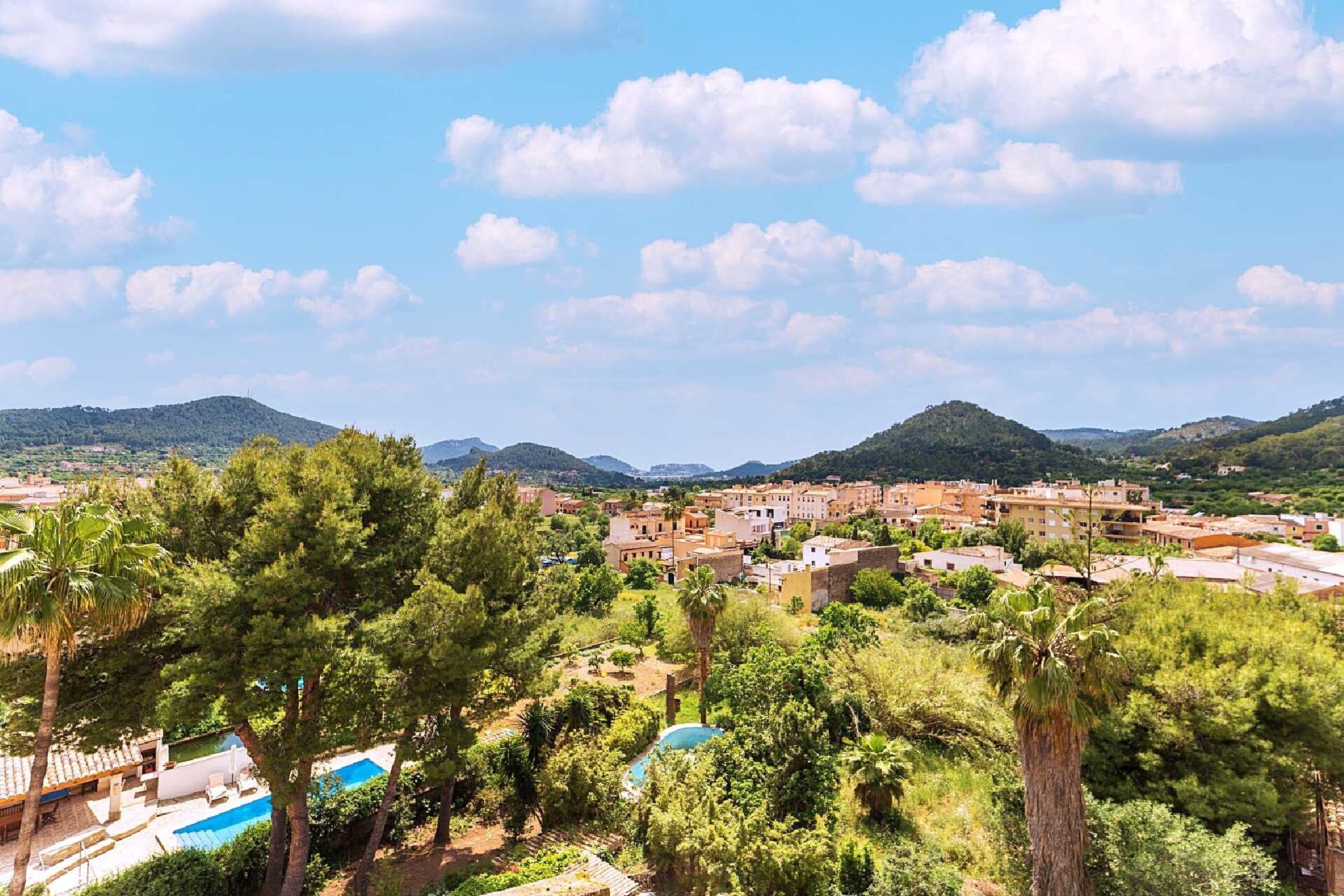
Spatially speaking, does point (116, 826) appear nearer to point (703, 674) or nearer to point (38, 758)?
point (38, 758)

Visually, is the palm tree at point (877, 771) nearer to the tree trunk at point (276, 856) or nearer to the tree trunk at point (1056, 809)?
the tree trunk at point (1056, 809)

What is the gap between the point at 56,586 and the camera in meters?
9.20

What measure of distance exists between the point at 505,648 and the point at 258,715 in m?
4.49

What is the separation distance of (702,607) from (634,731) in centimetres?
556

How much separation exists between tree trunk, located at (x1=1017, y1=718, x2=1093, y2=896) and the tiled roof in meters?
18.0

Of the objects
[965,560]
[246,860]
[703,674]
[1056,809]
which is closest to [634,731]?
[703,674]

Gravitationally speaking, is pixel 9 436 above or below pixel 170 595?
above

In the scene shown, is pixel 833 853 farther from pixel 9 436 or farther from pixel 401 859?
pixel 9 436

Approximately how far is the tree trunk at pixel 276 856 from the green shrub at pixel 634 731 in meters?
7.13

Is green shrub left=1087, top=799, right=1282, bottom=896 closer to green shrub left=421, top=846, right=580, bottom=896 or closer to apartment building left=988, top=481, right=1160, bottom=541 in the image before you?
green shrub left=421, top=846, right=580, bottom=896

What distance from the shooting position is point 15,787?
48.2ft

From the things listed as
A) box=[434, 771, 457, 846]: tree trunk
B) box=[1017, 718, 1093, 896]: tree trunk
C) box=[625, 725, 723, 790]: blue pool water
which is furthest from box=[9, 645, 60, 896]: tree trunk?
box=[1017, 718, 1093, 896]: tree trunk

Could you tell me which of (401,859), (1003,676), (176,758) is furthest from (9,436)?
(1003,676)

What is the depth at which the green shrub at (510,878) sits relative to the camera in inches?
461
